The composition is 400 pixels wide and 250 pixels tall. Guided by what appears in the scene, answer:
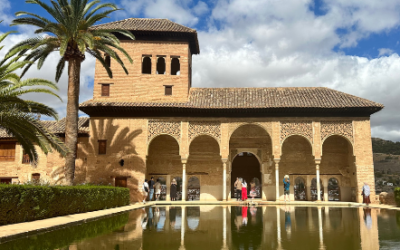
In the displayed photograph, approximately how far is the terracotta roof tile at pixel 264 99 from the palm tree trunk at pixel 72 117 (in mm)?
4985

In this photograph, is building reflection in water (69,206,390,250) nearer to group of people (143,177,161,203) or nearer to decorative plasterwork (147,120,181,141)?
group of people (143,177,161,203)

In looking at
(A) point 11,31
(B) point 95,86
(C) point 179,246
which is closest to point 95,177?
(B) point 95,86

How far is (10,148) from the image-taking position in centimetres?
2117

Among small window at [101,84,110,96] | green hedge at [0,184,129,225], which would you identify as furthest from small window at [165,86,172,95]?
green hedge at [0,184,129,225]

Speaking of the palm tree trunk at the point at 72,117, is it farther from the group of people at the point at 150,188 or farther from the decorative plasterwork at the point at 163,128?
the decorative plasterwork at the point at 163,128

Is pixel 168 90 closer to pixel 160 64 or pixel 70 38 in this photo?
pixel 160 64

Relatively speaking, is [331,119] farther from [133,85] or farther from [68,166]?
[68,166]

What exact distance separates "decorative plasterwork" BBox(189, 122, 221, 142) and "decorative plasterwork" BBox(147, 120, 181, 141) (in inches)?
28.6

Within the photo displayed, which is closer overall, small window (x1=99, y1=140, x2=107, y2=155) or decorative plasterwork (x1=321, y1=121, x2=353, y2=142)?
decorative plasterwork (x1=321, y1=121, x2=353, y2=142)

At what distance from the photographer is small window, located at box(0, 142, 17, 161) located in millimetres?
21047

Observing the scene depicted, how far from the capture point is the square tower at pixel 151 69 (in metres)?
20.6

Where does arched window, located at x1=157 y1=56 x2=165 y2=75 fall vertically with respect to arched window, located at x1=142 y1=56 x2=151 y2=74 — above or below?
above

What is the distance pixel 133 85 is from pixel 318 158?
11230 mm

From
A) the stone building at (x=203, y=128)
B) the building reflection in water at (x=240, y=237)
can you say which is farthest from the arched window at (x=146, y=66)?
the building reflection in water at (x=240, y=237)
